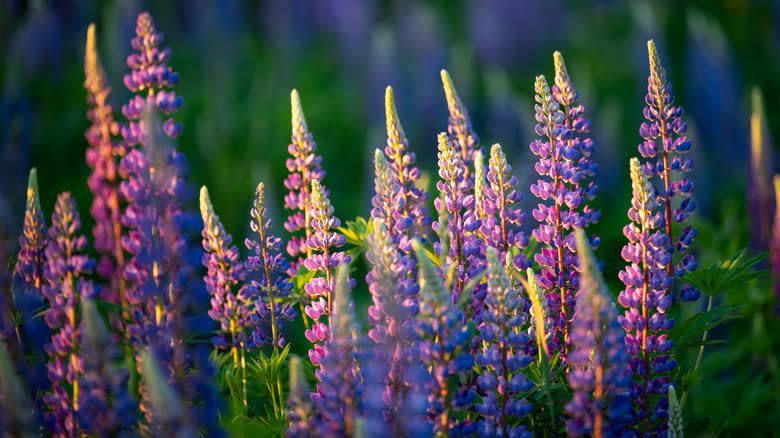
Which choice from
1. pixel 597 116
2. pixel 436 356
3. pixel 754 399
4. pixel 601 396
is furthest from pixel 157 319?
pixel 597 116

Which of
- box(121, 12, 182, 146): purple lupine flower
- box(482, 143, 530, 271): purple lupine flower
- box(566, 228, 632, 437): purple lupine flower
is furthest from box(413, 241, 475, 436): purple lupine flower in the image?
box(121, 12, 182, 146): purple lupine flower

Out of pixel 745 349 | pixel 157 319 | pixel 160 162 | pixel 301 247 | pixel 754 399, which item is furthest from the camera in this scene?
pixel 745 349

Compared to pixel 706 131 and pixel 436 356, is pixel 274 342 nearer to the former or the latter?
pixel 436 356

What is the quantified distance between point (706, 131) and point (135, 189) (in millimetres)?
6188

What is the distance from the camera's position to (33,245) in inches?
65.1

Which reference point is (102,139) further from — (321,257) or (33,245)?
(321,257)

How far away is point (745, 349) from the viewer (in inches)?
104

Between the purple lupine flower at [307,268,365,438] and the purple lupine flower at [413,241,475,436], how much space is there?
147 millimetres

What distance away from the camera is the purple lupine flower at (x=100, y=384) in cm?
124

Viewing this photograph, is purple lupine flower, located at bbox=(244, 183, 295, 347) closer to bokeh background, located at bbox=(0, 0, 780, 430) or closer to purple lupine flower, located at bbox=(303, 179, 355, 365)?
purple lupine flower, located at bbox=(303, 179, 355, 365)

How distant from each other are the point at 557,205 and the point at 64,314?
1258mm

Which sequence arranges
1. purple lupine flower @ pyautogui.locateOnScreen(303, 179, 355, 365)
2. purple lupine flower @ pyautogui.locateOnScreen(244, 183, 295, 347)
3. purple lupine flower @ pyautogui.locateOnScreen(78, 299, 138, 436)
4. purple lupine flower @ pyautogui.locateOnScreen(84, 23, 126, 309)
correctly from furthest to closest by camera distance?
purple lupine flower @ pyautogui.locateOnScreen(84, 23, 126, 309)
purple lupine flower @ pyautogui.locateOnScreen(244, 183, 295, 347)
purple lupine flower @ pyautogui.locateOnScreen(303, 179, 355, 365)
purple lupine flower @ pyautogui.locateOnScreen(78, 299, 138, 436)

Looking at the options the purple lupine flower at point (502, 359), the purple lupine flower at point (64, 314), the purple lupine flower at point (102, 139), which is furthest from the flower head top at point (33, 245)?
the purple lupine flower at point (502, 359)

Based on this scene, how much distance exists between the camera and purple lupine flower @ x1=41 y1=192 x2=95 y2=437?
1.46m
